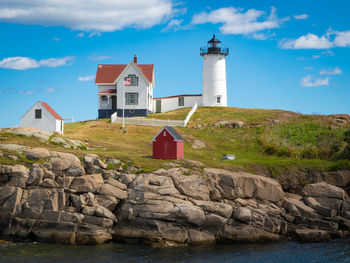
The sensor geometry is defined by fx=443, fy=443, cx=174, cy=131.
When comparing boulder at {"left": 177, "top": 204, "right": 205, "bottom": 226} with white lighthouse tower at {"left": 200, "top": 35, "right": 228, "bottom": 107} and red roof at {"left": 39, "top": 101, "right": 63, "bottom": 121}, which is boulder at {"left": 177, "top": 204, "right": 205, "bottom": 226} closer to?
red roof at {"left": 39, "top": 101, "right": 63, "bottom": 121}

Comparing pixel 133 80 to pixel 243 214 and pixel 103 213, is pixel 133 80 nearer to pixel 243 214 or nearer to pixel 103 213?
pixel 103 213

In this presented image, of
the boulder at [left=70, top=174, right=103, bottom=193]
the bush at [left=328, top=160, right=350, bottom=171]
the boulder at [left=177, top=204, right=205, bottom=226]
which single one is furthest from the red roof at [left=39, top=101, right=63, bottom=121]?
the bush at [left=328, top=160, right=350, bottom=171]

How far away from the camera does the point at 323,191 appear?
33844 mm

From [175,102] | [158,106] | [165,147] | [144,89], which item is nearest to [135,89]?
[144,89]

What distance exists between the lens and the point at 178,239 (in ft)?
93.7

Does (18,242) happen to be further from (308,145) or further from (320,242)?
(308,145)

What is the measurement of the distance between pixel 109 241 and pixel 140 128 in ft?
83.7

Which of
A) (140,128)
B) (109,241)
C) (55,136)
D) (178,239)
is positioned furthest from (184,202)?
(140,128)

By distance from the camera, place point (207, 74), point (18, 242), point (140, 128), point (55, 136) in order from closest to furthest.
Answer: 1. point (18, 242)
2. point (55, 136)
3. point (140, 128)
4. point (207, 74)

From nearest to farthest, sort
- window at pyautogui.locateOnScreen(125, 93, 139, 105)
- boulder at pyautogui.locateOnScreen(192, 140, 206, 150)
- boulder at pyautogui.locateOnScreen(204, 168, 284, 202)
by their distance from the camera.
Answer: boulder at pyautogui.locateOnScreen(204, 168, 284, 202) → boulder at pyautogui.locateOnScreen(192, 140, 206, 150) → window at pyautogui.locateOnScreen(125, 93, 139, 105)

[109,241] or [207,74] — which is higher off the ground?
[207,74]

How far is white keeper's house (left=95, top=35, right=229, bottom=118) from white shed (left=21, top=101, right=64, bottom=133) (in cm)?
1258

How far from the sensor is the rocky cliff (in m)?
28.7

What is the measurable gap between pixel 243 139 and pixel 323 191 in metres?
17.7
